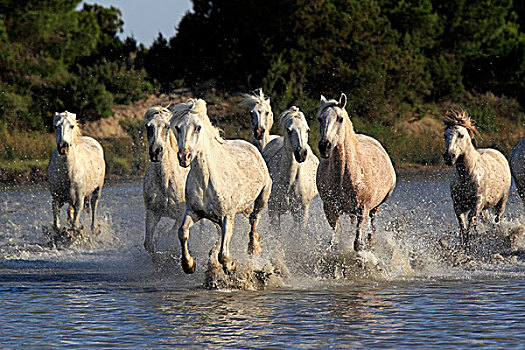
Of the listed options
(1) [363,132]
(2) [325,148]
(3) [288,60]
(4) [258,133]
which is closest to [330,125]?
(2) [325,148]

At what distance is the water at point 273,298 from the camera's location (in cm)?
753

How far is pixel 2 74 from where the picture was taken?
3366cm

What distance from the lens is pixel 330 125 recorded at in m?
9.69

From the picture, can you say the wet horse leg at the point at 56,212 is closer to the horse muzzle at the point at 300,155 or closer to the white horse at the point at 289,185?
the white horse at the point at 289,185

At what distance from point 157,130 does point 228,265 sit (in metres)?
1.79

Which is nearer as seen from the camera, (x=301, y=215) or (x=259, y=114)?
(x=301, y=215)

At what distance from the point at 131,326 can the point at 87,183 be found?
6207 mm

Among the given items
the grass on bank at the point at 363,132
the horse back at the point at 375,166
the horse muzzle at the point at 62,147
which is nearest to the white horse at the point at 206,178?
the horse back at the point at 375,166

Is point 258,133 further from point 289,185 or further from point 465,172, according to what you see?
point 465,172

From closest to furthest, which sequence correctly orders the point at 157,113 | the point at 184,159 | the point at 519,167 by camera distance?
the point at 184,159
the point at 157,113
the point at 519,167

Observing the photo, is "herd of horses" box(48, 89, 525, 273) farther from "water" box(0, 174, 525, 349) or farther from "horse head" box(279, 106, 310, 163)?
"water" box(0, 174, 525, 349)

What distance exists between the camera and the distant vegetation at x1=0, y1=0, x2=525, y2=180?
33375mm

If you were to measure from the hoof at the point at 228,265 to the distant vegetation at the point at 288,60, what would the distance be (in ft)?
68.0

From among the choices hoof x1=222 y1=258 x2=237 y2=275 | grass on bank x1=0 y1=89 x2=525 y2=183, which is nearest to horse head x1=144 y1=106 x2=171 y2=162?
hoof x1=222 y1=258 x2=237 y2=275
